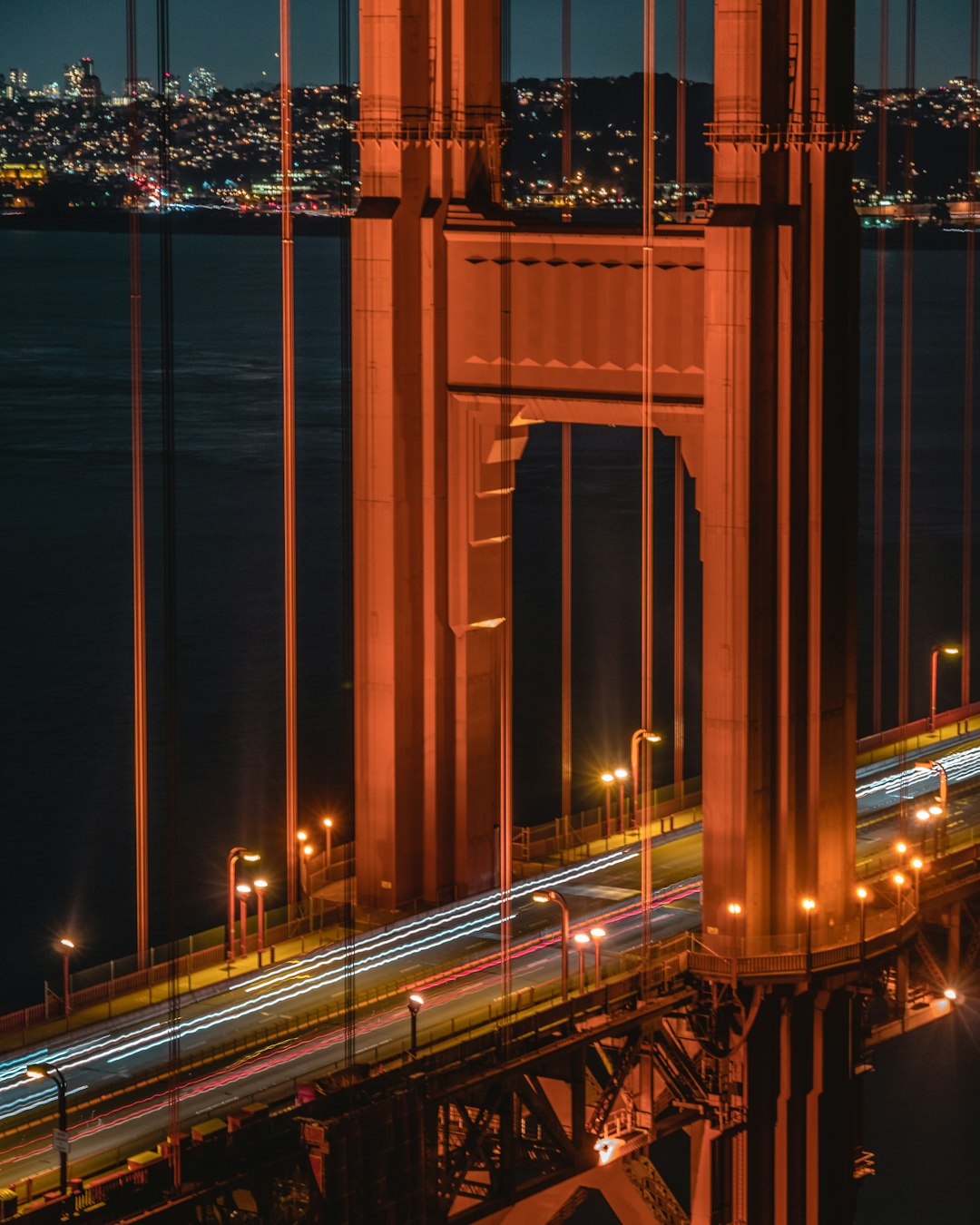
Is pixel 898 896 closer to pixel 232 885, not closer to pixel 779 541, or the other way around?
pixel 779 541

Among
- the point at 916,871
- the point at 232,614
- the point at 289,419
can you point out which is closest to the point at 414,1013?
the point at 289,419

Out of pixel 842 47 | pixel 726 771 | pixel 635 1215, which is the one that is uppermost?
pixel 842 47

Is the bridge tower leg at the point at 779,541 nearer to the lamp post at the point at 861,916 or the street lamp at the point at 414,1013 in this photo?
the lamp post at the point at 861,916

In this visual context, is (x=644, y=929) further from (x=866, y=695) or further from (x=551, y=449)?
(x=551, y=449)

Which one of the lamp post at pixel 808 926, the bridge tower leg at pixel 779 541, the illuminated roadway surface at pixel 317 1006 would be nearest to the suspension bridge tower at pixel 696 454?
the bridge tower leg at pixel 779 541

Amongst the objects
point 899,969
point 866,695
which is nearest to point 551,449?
point 866,695

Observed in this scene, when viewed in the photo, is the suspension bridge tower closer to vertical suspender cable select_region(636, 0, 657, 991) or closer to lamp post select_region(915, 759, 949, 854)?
vertical suspender cable select_region(636, 0, 657, 991)

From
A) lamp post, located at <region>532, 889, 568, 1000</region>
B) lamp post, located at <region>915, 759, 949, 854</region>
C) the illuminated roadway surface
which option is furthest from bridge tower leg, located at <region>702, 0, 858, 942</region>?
lamp post, located at <region>915, 759, 949, 854</region>
